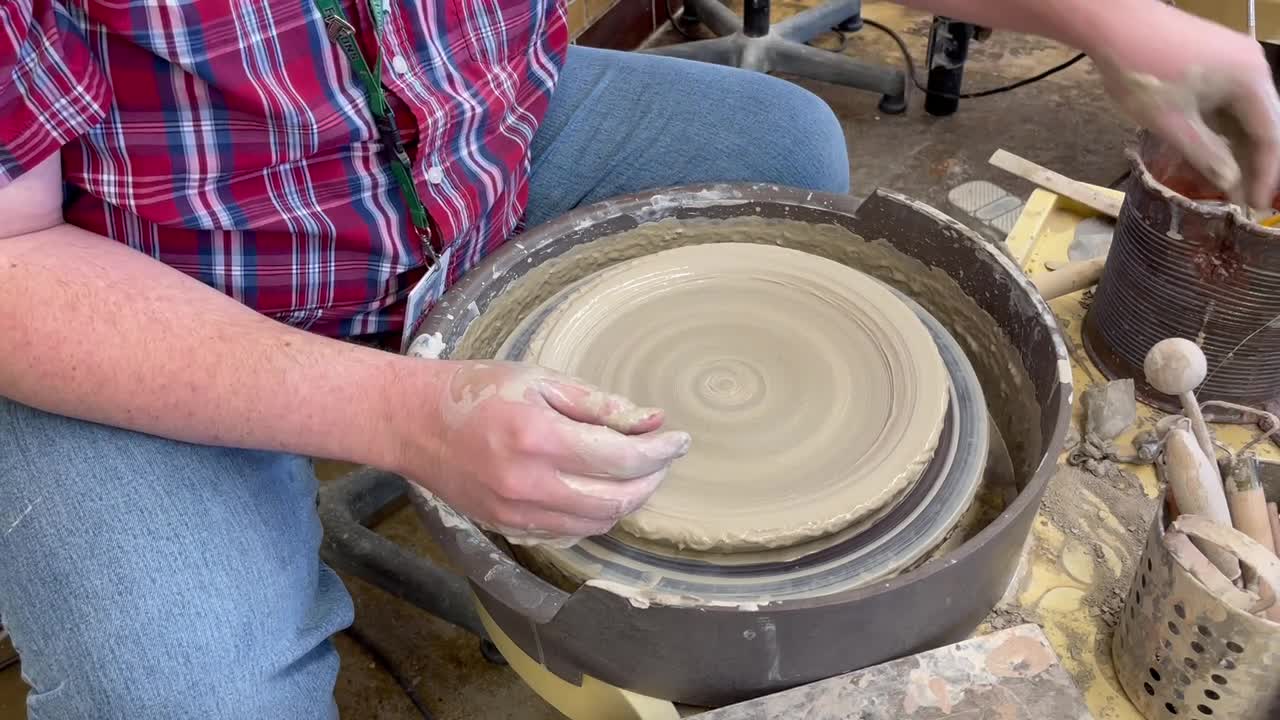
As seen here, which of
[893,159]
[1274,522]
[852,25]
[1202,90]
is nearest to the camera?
[1274,522]

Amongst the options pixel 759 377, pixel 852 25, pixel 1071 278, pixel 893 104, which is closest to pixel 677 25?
pixel 852 25

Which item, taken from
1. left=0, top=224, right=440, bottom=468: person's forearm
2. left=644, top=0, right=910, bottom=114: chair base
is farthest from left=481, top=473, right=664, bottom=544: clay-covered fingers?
left=644, top=0, right=910, bottom=114: chair base

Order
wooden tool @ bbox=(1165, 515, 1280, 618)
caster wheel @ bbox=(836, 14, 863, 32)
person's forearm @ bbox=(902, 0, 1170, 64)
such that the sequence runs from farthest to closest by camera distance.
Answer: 1. caster wheel @ bbox=(836, 14, 863, 32)
2. person's forearm @ bbox=(902, 0, 1170, 64)
3. wooden tool @ bbox=(1165, 515, 1280, 618)

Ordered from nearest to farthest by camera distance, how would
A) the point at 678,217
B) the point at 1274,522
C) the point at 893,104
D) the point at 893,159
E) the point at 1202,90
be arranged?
the point at 1274,522 < the point at 1202,90 < the point at 678,217 < the point at 893,159 < the point at 893,104

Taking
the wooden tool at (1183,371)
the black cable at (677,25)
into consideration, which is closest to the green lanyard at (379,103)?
the wooden tool at (1183,371)

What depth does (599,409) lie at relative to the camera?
0.75m

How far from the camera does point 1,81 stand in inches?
28.8

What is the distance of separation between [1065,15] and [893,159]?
153 centimetres

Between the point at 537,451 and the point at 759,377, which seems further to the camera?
the point at 759,377

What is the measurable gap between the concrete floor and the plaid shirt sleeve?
2.72ft

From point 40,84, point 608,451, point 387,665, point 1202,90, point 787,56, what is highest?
point 40,84

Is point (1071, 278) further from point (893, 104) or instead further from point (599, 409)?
point (893, 104)

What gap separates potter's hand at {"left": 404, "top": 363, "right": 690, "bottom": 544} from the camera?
0.72 meters

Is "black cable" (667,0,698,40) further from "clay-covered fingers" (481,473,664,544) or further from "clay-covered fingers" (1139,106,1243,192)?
"clay-covered fingers" (481,473,664,544)
